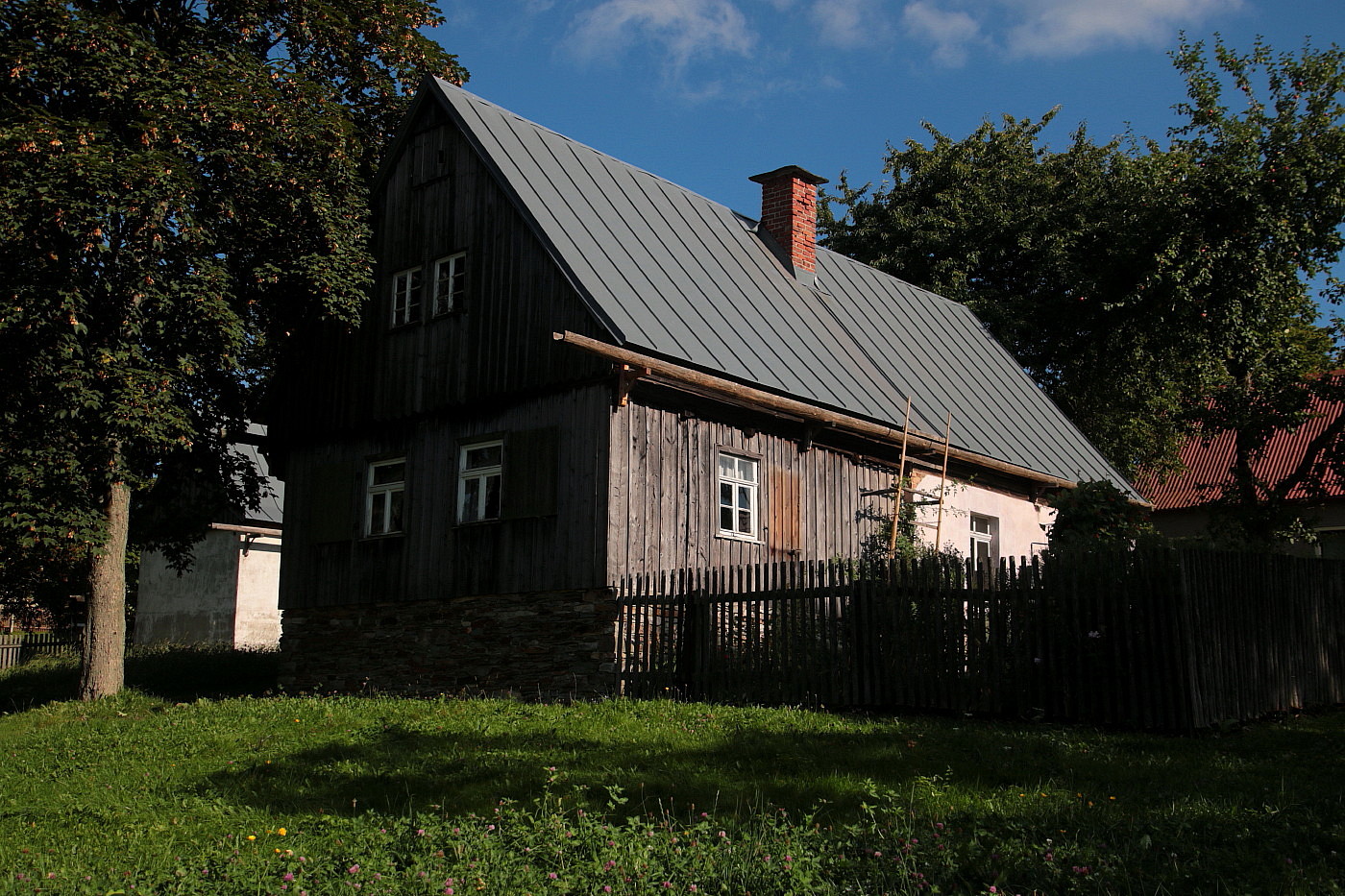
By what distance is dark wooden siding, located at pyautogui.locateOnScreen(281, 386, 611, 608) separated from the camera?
562 inches

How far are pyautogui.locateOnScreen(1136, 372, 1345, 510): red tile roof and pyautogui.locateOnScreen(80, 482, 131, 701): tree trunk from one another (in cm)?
2407

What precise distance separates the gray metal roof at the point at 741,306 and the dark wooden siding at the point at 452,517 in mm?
1687

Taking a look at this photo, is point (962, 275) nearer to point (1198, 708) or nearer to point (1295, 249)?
point (1295, 249)

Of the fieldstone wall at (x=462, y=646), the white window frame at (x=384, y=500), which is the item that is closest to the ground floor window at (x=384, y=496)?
the white window frame at (x=384, y=500)

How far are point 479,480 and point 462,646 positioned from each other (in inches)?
83.7

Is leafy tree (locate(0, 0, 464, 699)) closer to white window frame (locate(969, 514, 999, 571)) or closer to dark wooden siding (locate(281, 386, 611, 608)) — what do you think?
dark wooden siding (locate(281, 386, 611, 608))

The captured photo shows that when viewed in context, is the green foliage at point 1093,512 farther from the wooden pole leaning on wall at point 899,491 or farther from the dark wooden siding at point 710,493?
the dark wooden siding at point 710,493

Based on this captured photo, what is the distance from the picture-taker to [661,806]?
23.7 ft

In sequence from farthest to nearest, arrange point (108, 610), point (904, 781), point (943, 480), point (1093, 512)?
point (943, 480) < point (108, 610) < point (1093, 512) < point (904, 781)

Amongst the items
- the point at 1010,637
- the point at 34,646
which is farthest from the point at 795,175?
the point at 34,646

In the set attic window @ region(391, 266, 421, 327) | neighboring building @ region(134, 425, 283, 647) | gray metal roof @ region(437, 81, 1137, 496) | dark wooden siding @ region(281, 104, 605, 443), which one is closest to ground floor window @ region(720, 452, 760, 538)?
gray metal roof @ region(437, 81, 1137, 496)

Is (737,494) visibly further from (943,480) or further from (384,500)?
(384,500)

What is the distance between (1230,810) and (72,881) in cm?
645

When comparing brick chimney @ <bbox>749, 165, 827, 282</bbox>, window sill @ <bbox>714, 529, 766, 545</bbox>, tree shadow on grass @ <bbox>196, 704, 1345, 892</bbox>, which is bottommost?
tree shadow on grass @ <bbox>196, 704, 1345, 892</bbox>
